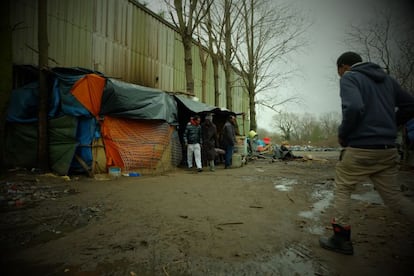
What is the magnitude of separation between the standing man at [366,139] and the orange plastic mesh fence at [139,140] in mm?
5633

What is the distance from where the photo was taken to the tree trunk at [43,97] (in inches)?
239

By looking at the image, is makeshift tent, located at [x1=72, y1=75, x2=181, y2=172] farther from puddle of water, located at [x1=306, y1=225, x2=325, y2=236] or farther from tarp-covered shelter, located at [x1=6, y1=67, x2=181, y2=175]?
puddle of water, located at [x1=306, y1=225, x2=325, y2=236]

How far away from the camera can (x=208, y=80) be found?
17.0 meters

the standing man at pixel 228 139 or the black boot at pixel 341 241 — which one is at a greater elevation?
the standing man at pixel 228 139

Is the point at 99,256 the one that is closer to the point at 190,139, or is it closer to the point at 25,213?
the point at 25,213

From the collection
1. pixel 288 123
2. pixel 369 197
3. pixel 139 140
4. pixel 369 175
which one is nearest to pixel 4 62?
pixel 139 140

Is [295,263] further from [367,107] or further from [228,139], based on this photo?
[228,139]

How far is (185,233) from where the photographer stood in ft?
8.46

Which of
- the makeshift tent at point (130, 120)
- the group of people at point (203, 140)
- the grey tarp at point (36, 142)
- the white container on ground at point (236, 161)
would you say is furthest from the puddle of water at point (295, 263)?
the white container on ground at point (236, 161)

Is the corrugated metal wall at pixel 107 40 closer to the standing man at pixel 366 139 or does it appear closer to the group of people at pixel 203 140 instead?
the group of people at pixel 203 140

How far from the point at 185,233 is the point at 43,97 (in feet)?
20.4

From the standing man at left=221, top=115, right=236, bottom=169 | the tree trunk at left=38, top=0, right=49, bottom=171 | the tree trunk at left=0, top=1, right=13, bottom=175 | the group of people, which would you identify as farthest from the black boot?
the tree trunk at left=0, top=1, right=13, bottom=175

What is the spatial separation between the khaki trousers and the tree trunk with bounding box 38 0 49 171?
7.13m

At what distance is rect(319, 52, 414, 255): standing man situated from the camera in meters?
1.99
